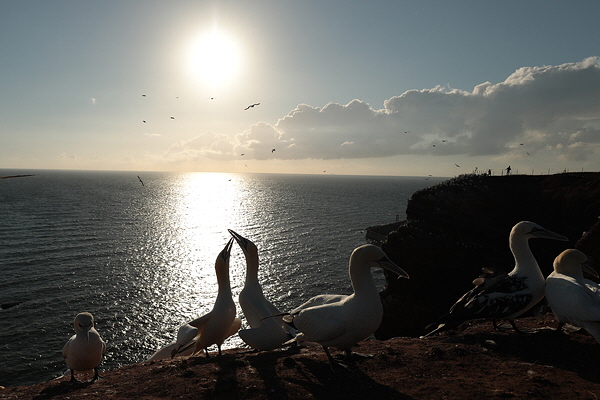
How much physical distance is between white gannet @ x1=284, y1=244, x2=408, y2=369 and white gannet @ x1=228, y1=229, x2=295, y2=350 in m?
1.06

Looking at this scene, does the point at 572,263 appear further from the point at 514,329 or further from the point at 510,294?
the point at 514,329

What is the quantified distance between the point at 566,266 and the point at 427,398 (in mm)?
5644

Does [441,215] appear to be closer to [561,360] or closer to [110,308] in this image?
[561,360]

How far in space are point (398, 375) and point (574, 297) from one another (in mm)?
3878

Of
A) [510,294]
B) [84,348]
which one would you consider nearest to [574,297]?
[510,294]

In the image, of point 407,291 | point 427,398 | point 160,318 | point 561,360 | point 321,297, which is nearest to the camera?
point 427,398

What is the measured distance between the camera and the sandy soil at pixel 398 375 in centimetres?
503

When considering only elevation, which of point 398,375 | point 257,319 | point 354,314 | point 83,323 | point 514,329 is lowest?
point 257,319

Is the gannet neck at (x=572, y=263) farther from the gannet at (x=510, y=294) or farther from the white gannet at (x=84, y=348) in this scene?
the white gannet at (x=84, y=348)

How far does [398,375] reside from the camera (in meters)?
5.63

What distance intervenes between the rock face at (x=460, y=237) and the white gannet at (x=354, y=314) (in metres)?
19.3

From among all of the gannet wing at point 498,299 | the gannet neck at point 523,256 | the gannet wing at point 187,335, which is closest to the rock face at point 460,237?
the gannet neck at point 523,256

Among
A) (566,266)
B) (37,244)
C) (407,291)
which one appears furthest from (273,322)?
(37,244)

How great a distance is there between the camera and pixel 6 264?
A: 40.9 m
